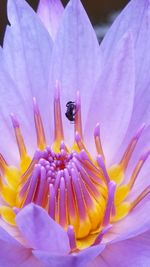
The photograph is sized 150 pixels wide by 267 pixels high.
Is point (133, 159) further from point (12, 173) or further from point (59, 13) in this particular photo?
point (59, 13)

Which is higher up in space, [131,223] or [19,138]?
[19,138]

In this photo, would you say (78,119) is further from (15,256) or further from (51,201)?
(15,256)

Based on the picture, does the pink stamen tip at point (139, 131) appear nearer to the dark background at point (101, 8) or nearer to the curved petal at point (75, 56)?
the curved petal at point (75, 56)

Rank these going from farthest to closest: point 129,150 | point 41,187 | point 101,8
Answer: point 101,8
point 129,150
point 41,187

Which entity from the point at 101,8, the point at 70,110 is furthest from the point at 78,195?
the point at 101,8

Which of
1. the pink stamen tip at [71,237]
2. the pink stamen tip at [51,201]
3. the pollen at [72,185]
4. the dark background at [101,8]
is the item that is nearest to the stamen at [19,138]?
the pollen at [72,185]
